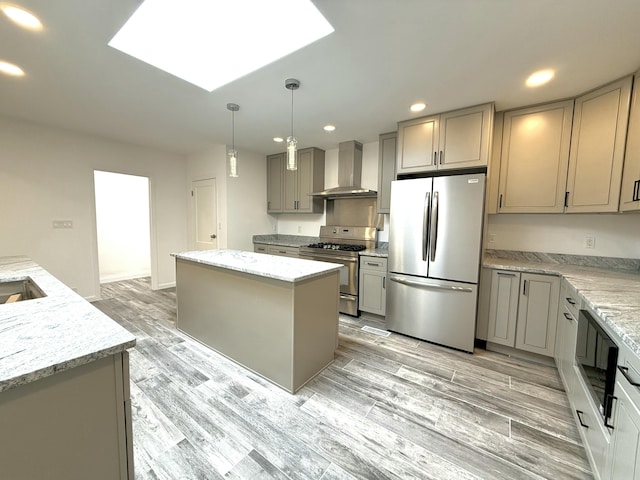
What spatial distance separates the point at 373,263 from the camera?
10.9ft

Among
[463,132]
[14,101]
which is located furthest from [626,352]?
[14,101]

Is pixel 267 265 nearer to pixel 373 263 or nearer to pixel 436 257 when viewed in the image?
pixel 373 263

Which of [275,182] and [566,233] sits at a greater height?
[275,182]

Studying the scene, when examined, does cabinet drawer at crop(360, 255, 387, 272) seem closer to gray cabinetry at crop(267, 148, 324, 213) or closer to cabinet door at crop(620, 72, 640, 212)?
gray cabinetry at crop(267, 148, 324, 213)

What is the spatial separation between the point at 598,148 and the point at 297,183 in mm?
3620

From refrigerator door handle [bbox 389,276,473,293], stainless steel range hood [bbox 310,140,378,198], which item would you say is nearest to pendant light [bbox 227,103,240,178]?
stainless steel range hood [bbox 310,140,378,198]

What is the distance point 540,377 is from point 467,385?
73 cm

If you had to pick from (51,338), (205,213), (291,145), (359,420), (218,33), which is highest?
(218,33)

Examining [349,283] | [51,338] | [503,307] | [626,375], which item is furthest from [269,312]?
Answer: [503,307]

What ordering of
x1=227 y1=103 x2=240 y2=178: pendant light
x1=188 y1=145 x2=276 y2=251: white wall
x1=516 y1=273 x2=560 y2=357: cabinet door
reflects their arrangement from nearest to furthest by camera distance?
x1=516 y1=273 x2=560 y2=357: cabinet door → x1=227 y1=103 x2=240 y2=178: pendant light → x1=188 y1=145 x2=276 y2=251: white wall

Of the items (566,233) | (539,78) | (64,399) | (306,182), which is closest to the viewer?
(64,399)

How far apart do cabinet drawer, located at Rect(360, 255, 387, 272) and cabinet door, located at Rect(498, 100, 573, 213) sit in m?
1.39

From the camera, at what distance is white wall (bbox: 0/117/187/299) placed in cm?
326

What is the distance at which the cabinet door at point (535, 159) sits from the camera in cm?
248
